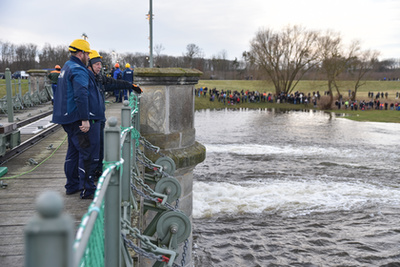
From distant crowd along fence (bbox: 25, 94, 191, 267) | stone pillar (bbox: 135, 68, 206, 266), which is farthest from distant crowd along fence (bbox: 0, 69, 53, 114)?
distant crowd along fence (bbox: 25, 94, 191, 267)

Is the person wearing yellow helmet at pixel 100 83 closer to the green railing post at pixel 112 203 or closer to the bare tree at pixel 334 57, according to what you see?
the green railing post at pixel 112 203

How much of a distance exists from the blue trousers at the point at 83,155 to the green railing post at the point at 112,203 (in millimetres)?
2480

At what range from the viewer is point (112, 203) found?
226 centimetres

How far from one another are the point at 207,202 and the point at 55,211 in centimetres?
1360

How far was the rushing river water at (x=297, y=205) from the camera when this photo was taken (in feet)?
35.0

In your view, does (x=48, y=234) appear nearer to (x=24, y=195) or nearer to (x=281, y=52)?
(x=24, y=195)

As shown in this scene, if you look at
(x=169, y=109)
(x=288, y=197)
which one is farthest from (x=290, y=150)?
(x=169, y=109)

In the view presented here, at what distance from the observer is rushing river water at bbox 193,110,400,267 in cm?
1067

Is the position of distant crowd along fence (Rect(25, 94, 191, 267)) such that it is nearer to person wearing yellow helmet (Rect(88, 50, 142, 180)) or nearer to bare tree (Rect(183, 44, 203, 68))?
person wearing yellow helmet (Rect(88, 50, 142, 180))

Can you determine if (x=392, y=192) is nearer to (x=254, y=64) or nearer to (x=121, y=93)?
(x=121, y=93)

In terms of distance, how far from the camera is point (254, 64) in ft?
211

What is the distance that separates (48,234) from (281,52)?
64989 millimetres

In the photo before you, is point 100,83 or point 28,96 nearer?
point 100,83

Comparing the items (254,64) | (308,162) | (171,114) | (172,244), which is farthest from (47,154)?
(254,64)
